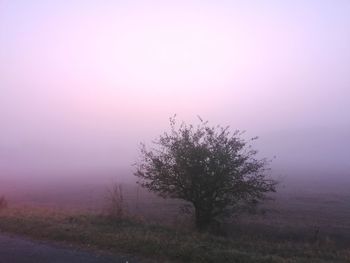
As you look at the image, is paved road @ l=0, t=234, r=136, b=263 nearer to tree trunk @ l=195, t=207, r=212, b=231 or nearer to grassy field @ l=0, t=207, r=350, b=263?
grassy field @ l=0, t=207, r=350, b=263

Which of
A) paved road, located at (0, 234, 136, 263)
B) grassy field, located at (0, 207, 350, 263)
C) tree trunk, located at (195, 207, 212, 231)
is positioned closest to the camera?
paved road, located at (0, 234, 136, 263)

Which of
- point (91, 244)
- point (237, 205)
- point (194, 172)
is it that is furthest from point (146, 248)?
point (237, 205)

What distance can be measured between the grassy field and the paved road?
2.66 feet

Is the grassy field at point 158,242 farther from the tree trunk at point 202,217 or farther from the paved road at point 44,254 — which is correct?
the tree trunk at point 202,217

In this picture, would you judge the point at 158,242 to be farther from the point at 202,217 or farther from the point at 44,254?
the point at 202,217

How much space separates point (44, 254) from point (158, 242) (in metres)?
3.13

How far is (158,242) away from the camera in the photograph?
15172 millimetres

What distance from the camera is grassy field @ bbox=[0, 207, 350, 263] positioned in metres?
13.9

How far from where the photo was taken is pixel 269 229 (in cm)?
2964

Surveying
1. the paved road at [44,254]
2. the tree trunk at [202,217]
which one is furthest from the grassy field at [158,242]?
the tree trunk at [202,217]

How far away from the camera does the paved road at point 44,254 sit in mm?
13523

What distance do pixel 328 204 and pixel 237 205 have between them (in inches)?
1360

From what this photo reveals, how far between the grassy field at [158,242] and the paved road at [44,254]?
81 centimetres

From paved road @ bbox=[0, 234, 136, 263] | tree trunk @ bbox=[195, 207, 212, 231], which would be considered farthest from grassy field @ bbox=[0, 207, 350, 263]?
tree trunk @ bbox=[195, 207, 212, 231]
